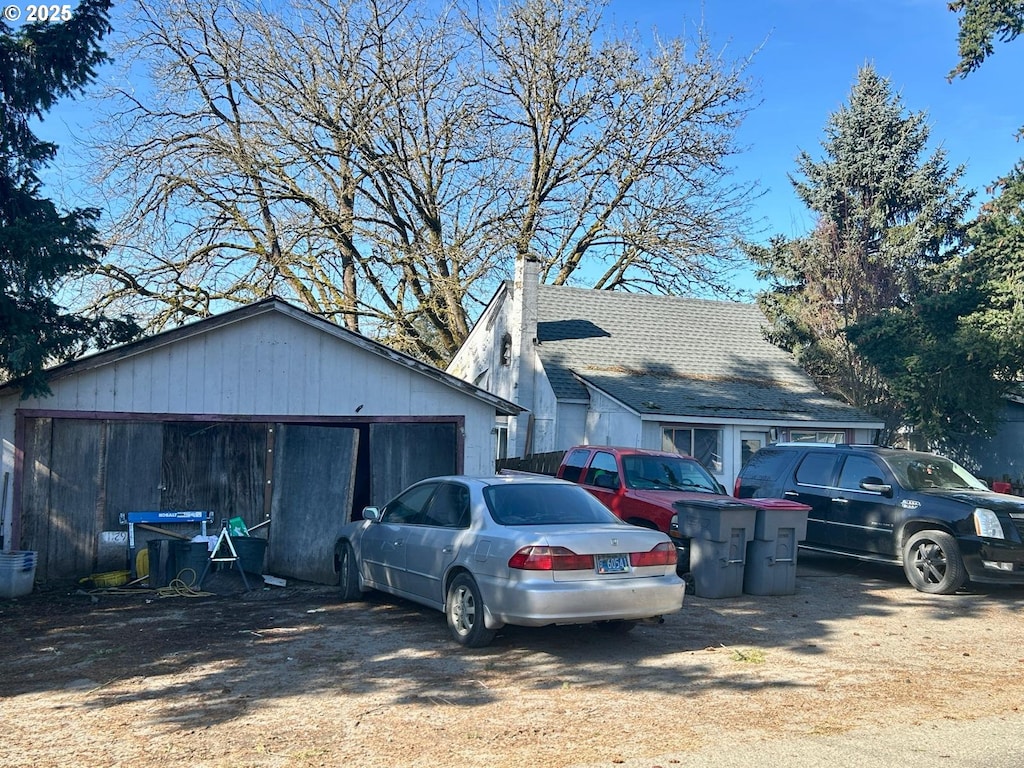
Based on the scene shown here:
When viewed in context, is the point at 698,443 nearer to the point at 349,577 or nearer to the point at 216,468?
the point at 216,468

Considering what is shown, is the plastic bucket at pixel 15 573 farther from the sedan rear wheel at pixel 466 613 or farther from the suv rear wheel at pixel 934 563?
the suv rear wheel at pixel 934 563

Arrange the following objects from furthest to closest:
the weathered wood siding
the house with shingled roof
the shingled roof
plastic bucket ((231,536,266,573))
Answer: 1. the shingled roof
2. the house with shingled roof
3. the weathered wood siding
4. plastic bucket ((231,536,266,573))

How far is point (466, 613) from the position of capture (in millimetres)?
8508

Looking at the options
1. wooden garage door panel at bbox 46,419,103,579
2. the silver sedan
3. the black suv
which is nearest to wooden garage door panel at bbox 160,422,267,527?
wooden garage door panel at bbox 46,419,103,579

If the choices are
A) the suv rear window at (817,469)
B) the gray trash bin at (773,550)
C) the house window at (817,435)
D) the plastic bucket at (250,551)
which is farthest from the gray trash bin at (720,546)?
the house window at (817,435)

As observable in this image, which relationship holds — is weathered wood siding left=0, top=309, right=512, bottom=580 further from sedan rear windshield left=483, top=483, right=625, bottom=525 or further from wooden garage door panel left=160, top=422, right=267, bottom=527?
sedan rear windshield left=483, top=483, right=625, bottom=525

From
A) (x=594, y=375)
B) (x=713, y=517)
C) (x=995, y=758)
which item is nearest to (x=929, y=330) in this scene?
(x=594, y=375)

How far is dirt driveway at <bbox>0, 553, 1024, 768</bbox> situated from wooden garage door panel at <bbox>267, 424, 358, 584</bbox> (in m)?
2.03

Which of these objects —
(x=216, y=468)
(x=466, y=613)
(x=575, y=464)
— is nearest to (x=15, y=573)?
(x=216, y=468)

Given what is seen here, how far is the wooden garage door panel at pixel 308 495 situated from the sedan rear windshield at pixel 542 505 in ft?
15.4

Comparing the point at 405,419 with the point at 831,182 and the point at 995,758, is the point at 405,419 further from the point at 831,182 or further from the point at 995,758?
the point at 831,182

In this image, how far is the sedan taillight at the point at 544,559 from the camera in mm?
7895

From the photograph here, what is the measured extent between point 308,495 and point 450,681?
655 centimetres

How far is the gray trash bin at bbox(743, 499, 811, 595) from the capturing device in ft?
38.2
